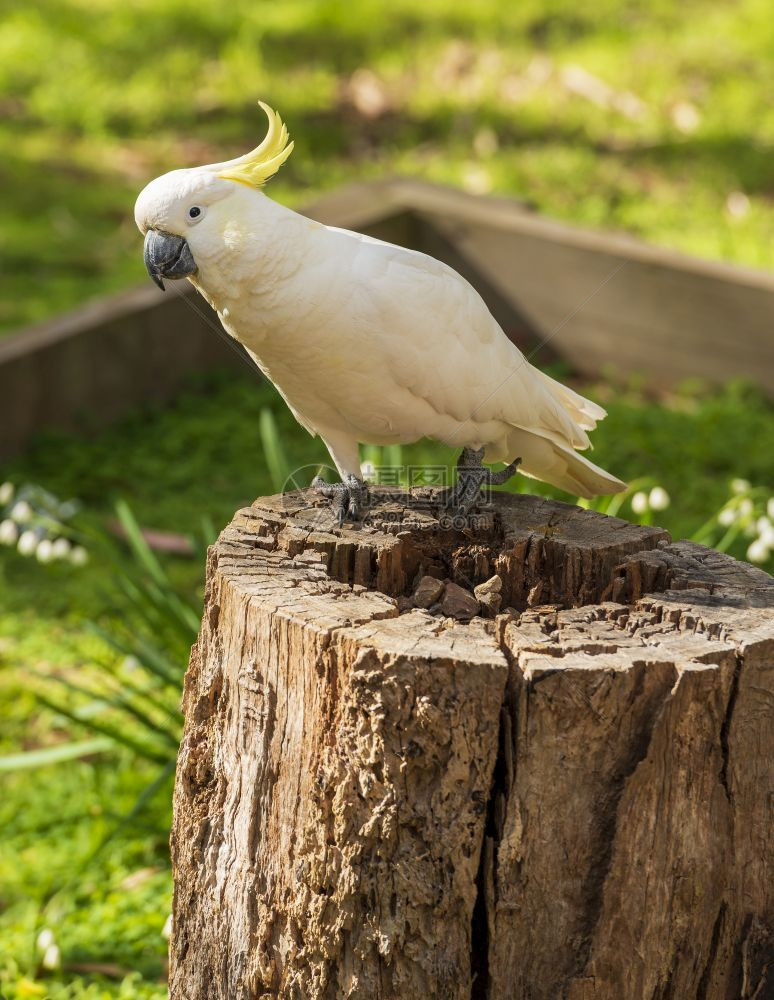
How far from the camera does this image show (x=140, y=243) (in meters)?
5.39

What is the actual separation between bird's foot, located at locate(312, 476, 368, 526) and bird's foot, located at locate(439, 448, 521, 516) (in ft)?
0.48

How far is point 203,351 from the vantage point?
172 inches

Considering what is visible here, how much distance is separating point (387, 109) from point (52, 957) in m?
5.23

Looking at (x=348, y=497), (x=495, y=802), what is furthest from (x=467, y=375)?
(x=495, y=802)

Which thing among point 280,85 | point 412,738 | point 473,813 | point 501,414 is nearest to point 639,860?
point 473,813

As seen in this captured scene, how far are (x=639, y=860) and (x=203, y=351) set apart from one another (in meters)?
3.20

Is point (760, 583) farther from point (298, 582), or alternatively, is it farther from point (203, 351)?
point (203, 351)

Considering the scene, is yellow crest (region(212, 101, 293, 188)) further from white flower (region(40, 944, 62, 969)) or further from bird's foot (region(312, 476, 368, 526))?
white flower (region(40, 944, 62, 969))

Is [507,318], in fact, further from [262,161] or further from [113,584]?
[262,161]

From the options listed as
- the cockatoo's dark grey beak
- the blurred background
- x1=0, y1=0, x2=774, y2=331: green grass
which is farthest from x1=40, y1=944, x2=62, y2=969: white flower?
x1=0, y1=0, x2=774, y2=331: green grass

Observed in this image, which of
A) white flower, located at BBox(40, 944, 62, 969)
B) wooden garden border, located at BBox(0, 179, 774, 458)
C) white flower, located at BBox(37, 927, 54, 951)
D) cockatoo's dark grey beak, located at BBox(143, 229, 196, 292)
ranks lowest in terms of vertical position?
white flower, located at BBox(40, 944, 62, 969)

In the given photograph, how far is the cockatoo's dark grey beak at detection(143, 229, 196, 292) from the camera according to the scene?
1.83 m

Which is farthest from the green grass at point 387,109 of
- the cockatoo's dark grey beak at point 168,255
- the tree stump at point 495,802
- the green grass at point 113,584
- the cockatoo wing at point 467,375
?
the tree stump at point 495,802

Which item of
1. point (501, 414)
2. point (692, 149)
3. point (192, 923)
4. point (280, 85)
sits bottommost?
point (192, 923)
